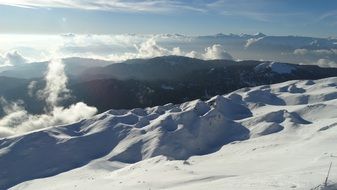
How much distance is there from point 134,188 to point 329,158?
47664 mm

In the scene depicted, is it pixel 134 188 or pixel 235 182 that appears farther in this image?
pixel 134 188

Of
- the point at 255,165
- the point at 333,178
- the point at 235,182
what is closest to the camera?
the point at 333,178

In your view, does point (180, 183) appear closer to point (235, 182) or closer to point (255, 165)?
point (235, 182)

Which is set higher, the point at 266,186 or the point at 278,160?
the point at 266,186

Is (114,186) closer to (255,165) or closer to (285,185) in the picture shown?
(255,165)

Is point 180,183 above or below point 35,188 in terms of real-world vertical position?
above

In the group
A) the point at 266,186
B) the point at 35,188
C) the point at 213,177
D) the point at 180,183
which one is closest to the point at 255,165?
the point at 213,177

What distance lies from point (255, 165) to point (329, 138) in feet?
184

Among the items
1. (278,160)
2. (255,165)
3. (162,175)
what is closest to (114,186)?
(162,175)

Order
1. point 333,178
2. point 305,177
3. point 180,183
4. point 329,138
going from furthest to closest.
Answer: point 329,138 < point 180,183 < point 305,177 < point 333,178

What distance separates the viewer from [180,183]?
107062 millimetres

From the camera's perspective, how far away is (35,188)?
199375 millimetres

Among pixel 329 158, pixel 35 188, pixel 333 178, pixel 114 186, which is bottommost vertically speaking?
pixel 35 188

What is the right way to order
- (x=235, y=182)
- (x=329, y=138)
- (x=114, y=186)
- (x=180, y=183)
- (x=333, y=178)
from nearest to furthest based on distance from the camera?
1. (x=333, y=178)
2. (x=235, y=182)
3. (x=180, y=183)
4. (x=114, y=186)
5. (x=329, y=138)
